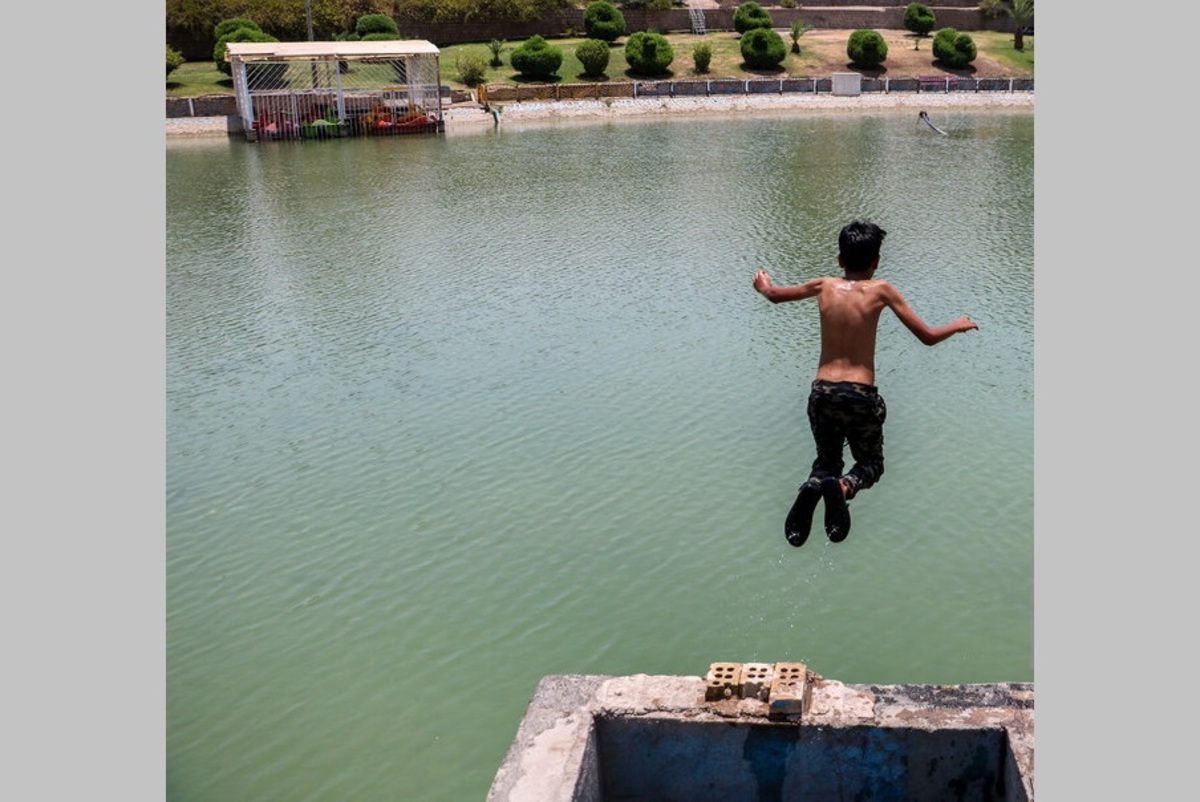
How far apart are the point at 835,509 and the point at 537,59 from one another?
172 ft

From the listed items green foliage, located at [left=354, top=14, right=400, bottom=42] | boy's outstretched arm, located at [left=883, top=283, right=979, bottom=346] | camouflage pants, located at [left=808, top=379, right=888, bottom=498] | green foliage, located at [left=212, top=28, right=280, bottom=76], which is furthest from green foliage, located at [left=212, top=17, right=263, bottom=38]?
boy's outstretched arm, located at [left=883, top=283, right=979, bottom=346]

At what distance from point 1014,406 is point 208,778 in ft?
35.9

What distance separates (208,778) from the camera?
9.73 meters

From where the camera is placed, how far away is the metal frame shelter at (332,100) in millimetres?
46844

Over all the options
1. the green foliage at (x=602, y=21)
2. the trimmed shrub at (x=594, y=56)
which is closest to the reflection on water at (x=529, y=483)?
the trimmed shrub at (x=594, y=56)

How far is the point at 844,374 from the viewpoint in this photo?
707cm

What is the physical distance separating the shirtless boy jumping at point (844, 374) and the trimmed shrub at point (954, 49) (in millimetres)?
56243

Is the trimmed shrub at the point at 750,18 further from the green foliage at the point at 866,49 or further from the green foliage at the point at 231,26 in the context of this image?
the green foliage at the point at 231,26

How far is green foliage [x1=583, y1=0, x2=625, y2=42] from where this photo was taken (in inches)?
2473

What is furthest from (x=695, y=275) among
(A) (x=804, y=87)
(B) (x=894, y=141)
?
(A) (x=804, y=87)

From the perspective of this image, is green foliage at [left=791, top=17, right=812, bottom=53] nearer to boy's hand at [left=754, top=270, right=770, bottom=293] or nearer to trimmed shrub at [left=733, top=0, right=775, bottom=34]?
trimmed shrub at [left=733, top=0, right=775, bottom=34]

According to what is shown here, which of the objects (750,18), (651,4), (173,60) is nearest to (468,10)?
(651,4)

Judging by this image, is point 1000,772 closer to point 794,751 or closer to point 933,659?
point 794,751

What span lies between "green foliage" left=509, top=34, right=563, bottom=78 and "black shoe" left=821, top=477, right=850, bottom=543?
171ft
